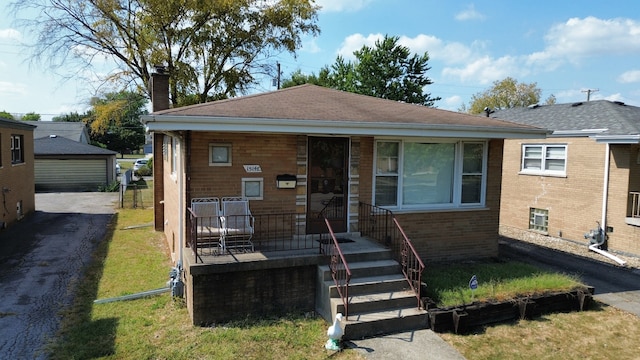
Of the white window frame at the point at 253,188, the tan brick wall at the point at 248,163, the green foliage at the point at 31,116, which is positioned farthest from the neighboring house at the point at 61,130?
the green foliage at the point at 31,116

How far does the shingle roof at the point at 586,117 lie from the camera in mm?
12336

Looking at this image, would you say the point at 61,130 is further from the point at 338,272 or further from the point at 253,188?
the point at 338,272

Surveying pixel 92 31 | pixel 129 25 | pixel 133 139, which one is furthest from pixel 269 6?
pixel 133 139

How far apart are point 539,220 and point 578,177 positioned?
7.03 ft

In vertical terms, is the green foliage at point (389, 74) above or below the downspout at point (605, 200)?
above

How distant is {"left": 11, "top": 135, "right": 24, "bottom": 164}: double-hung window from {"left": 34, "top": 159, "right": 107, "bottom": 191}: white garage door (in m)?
11.0

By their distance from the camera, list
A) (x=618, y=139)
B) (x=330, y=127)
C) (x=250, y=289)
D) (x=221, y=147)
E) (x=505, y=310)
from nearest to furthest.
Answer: (x=250, y=289) → (x=505, y=310) → (x=330, y=127) → (x=221, y=147) → (x=618, y=139)

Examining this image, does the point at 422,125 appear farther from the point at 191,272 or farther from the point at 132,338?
the point at 132,338

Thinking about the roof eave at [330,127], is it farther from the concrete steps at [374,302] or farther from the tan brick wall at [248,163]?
the concrete steps at [374,302]

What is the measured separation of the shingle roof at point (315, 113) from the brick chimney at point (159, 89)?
4450 mm

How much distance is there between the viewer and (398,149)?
8945 mm

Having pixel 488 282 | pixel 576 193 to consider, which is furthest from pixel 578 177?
pixel 488 282

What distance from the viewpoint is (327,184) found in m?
8.47

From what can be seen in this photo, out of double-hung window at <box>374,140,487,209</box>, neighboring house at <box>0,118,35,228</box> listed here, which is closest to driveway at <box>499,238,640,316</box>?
double-hung window at <box>374,140,487,209</box>
